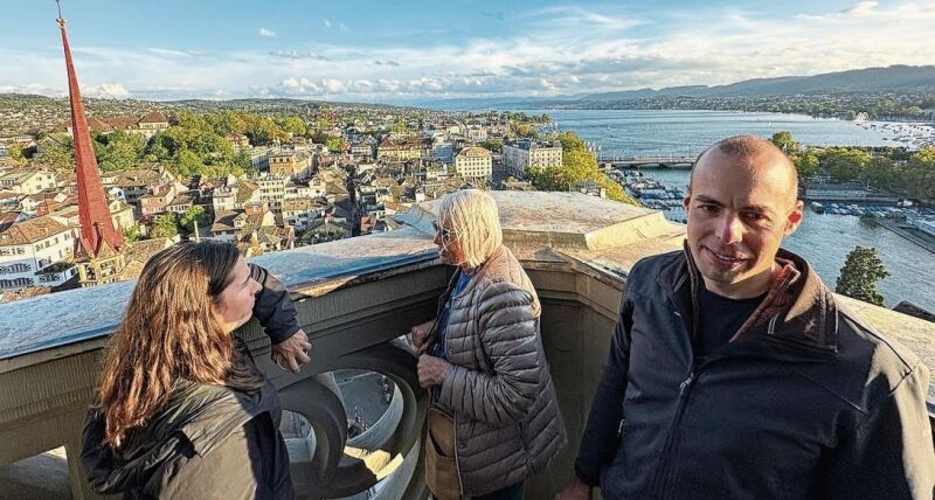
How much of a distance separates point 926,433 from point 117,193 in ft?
148

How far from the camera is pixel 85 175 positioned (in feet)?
25.3

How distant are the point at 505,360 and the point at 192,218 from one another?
37.6 metres

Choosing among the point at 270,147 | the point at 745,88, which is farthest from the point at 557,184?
the point at 270,147

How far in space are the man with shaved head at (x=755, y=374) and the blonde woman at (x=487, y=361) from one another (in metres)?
0.23

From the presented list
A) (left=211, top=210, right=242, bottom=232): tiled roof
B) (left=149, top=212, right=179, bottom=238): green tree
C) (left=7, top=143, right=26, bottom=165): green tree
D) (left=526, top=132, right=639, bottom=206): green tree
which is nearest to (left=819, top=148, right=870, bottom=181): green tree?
(left=526, top=132, right=639, bottom=206): green tree

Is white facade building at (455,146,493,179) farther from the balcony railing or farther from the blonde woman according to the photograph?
the blonde woman

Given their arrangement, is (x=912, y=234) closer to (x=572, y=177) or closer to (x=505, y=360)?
(x=572, y=177)

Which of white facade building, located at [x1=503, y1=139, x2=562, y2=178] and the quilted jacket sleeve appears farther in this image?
white facade building, located at [x1=503, y1=139, x2=562, y2=178]

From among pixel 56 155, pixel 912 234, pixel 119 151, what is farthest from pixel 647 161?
pixel 56 155

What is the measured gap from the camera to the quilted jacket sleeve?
1104mm

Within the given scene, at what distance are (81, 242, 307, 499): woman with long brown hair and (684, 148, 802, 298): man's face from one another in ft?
2.55

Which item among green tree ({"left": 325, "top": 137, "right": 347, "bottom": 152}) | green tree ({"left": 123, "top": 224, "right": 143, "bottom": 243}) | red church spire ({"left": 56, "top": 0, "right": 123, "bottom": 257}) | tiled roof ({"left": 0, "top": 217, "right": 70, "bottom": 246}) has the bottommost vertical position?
green tree ({"left": 123, "top": 224, "right": 143, "bottom": 243})

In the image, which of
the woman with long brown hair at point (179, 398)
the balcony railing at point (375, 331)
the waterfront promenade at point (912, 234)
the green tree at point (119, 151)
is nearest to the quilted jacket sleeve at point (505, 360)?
the balcony railing at point (375, 331)

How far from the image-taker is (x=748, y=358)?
0.78 m
